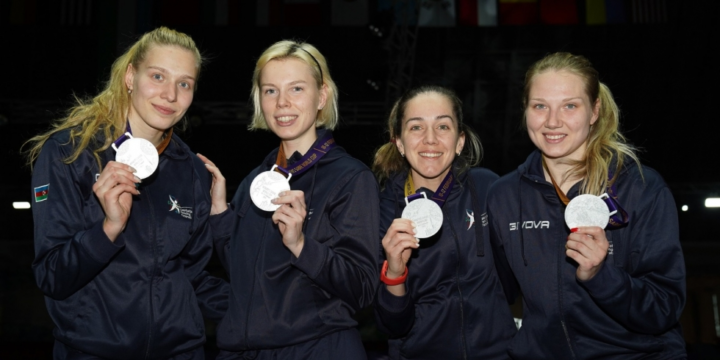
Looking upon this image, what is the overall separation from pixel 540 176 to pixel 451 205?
0.41 metres

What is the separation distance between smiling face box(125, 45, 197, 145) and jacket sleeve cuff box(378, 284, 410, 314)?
3.54 feet

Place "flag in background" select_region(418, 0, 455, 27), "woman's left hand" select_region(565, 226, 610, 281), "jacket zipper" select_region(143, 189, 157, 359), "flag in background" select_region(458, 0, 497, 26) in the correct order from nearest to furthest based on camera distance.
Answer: "woman's left hand" select_region(565, 226, 610, 281), "jacket zipper" select_region(143, 189, 157, 359), "flag in background" select_region(418, 0, 455, 27), "flag in background" select_region(458, 0, 497, 26)

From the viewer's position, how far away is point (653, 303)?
216 cm

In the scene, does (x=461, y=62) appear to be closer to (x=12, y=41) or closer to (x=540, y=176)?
(x=12, y=41)

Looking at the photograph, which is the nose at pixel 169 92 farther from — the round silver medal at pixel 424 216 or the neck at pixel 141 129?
the round silver medal at pixel 424 216

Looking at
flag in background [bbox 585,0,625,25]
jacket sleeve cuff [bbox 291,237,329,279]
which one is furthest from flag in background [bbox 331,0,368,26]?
jacket sleeve cuff [bbox 291,237,329,279]

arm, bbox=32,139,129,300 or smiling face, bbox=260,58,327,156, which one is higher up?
smiling face, bbox=260,58,327,156

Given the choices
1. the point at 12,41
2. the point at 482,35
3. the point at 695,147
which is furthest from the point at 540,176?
the point at 12,41

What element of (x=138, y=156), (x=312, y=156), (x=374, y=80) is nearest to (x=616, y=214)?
(x=312, y=156)

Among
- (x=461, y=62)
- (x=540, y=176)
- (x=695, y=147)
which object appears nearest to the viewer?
(x=540, y=176)

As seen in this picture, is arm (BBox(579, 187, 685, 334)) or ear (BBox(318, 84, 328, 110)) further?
ear (BBox(318, 84, 328, 110))

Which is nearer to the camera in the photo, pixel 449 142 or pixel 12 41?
pixel 449 142

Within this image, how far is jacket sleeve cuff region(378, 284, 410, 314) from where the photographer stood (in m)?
2.50

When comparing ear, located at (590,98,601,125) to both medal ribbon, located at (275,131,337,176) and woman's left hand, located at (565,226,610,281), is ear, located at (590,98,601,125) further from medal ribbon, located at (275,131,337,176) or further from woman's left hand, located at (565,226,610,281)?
medal ribbon, located at (275,131,337,176)
